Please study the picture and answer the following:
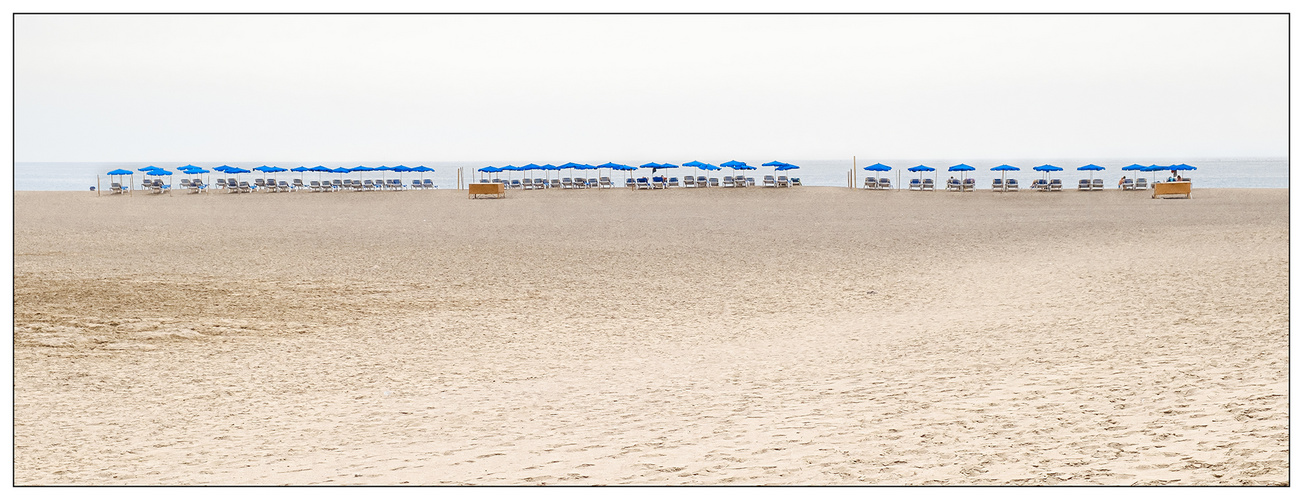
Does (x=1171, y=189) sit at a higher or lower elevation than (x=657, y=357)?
higher

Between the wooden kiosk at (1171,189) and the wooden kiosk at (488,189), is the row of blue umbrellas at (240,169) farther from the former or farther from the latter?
the wooden kiosk at (1171,189)

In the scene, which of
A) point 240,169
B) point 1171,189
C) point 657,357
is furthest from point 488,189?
point 657,357

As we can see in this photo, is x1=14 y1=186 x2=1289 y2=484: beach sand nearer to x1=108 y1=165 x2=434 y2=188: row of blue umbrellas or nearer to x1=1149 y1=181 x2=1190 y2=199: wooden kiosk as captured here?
x1=1149 y1=181 x2=1190 y2=199: wooden kiosk

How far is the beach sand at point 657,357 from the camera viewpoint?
17.6 feet

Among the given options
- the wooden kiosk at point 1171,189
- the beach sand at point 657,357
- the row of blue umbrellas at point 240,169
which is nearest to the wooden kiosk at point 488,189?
the row of blue umbrellas at point 240,169

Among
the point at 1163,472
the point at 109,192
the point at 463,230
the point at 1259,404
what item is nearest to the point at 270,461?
the point at 1163,472

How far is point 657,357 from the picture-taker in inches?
348

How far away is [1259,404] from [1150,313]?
4.20 metres

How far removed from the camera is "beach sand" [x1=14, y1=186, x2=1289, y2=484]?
5375mm

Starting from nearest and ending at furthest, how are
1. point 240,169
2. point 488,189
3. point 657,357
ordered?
point 657,357
point 488,189
point 240,169

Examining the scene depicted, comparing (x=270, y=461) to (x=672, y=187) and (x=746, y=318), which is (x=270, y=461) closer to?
(x=746, y=318)

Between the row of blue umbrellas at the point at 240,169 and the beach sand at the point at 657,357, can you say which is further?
the row of blue umbrellas at the point at 240,169

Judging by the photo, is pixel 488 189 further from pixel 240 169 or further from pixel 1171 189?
pixel 1171 189

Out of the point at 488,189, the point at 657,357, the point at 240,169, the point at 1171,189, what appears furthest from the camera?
the point at 240,169
